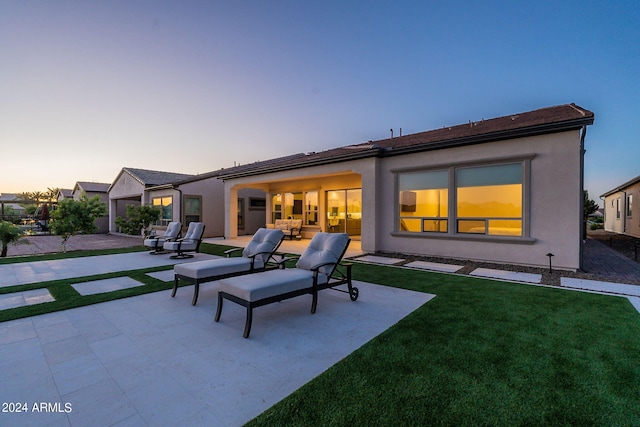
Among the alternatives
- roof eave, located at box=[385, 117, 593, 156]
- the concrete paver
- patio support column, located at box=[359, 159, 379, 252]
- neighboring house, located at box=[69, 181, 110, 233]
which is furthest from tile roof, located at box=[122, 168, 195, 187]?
the concrete paver

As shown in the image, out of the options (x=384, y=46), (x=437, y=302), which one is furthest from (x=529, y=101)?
(x=437, y=302)

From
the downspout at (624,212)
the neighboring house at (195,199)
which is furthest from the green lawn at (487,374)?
the downspout at (624,212)

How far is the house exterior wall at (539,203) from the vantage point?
254 inches

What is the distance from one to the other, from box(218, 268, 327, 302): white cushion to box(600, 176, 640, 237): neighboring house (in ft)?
69.8

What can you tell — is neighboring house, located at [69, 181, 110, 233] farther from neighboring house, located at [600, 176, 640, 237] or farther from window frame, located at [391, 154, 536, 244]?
neighboring house, located at [600, 176, 640, 237]

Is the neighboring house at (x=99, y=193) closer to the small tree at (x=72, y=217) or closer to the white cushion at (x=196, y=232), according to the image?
the small tree at (x=72, y=217)

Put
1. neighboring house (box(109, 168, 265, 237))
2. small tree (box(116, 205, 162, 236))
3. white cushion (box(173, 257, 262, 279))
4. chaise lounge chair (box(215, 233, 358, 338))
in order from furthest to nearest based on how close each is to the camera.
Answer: neighboring house (box(109, 168, 265, 237))
small tree (box(116, 205, 162, 236))
white cushion (box(173, 257, 262, 279))
chaise lounge chair (box(215, 233, 358, 338))

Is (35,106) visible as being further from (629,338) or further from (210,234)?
(629,338)

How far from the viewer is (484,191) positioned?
7645 millimetres

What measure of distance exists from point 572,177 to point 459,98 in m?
10.3

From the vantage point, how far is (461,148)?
7.93m

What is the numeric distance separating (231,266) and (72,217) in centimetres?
1057

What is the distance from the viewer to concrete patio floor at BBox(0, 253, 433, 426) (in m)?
2.05

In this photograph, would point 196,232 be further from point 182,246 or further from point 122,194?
point 122,194
